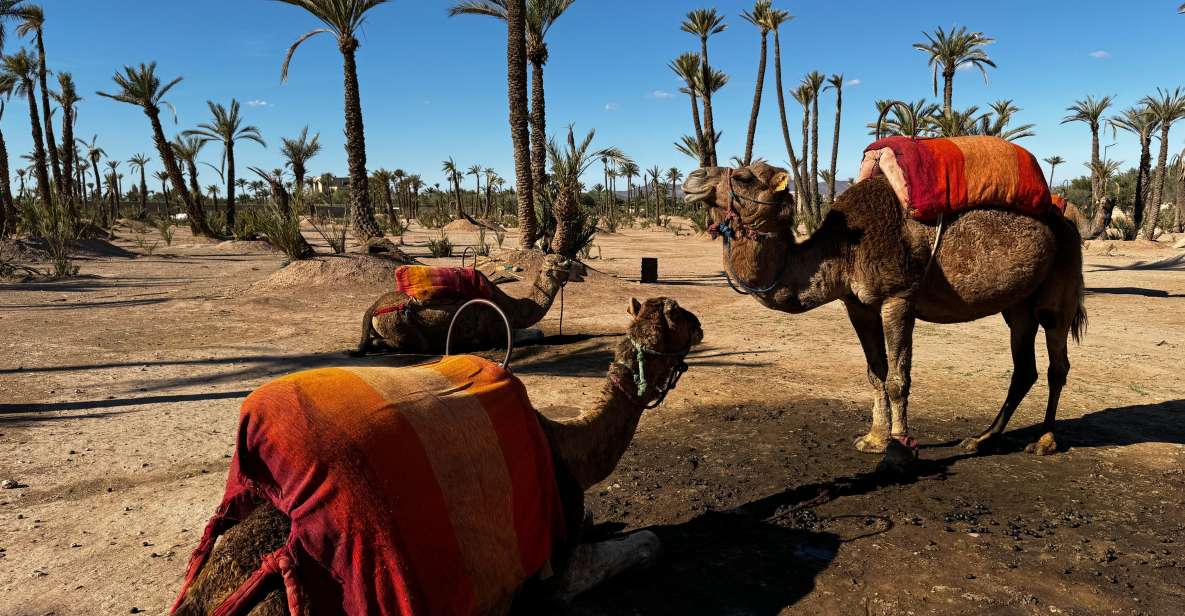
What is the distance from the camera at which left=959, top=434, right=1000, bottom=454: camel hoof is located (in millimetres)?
5280

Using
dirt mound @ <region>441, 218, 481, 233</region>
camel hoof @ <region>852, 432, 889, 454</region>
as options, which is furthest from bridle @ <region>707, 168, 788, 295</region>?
dirt mound @ <region>441, 218, 481, 233</region>

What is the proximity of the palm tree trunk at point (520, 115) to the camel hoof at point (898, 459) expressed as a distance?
1478 cm

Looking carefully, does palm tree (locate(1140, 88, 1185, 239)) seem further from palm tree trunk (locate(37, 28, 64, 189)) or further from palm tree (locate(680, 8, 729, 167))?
palm tree trunk (locate(37, 28, 64, 189))

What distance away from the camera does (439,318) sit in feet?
28.6

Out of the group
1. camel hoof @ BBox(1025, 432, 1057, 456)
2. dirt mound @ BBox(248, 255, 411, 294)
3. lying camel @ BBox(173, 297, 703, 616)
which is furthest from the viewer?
dirt mound @ BBox(248, 255, 411, 294)

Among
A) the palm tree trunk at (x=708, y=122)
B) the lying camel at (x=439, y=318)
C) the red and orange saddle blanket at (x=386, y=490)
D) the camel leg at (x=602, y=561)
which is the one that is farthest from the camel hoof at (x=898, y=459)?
the palm tree trunk at (x=708, y=122)

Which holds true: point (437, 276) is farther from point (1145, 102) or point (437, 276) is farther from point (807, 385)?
point (1145, 102)

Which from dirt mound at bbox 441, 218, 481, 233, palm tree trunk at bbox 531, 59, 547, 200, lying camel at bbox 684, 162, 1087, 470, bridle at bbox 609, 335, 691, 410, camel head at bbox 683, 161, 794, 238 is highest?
palm tree trunk at bbox 531, 59, 547, 200

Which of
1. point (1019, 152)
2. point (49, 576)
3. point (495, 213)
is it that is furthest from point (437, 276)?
point (495, 213)

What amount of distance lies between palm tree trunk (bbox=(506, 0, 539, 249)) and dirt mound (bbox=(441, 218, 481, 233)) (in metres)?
24.9

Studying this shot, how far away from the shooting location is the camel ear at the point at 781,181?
4.65m

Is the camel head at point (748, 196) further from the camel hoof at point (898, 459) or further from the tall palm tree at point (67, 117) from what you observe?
the tall palm tree at point (67, 117)

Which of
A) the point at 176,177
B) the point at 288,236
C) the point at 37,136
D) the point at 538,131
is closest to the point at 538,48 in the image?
the point at 538,131

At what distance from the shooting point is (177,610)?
7.32 ft
